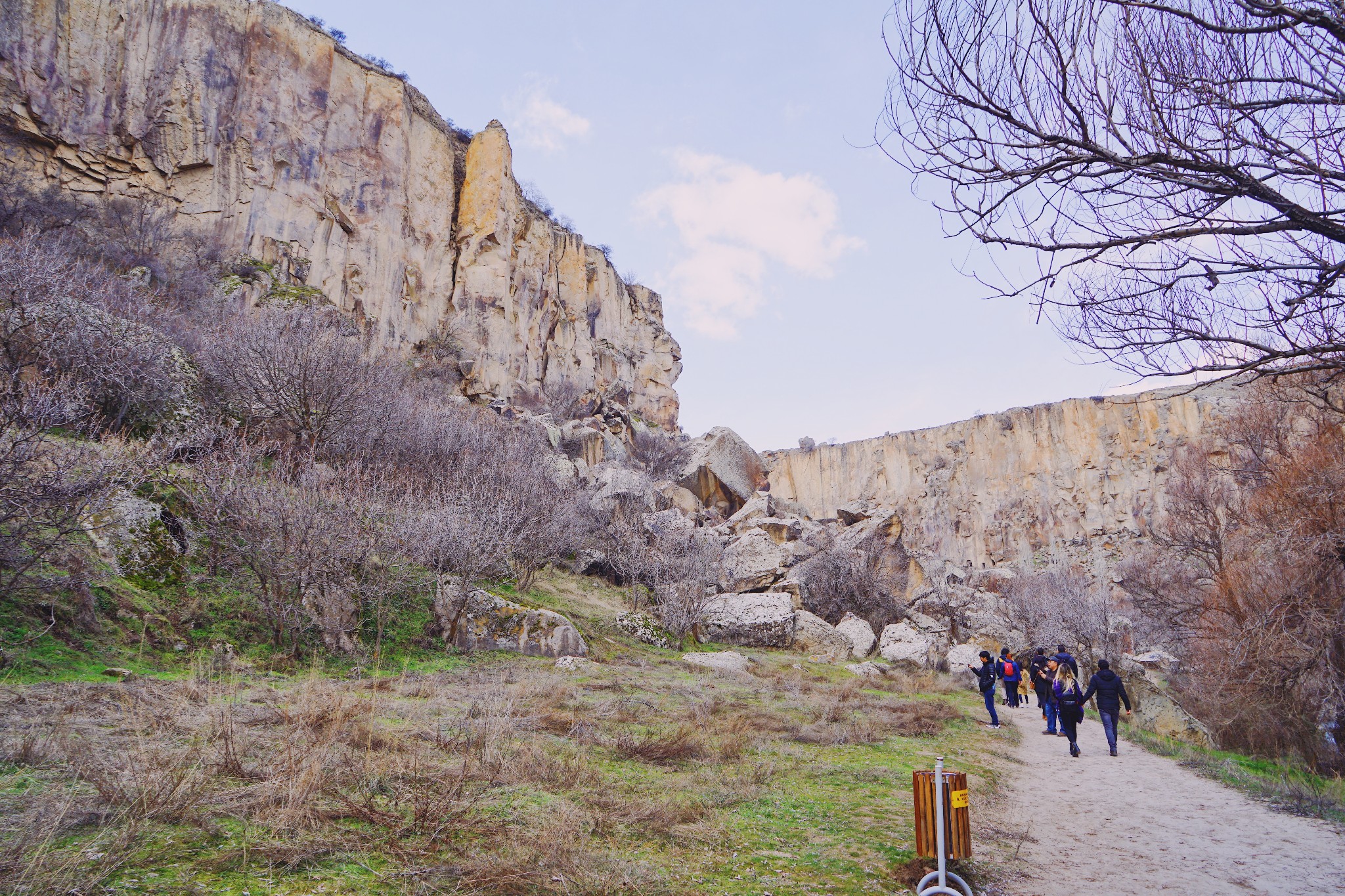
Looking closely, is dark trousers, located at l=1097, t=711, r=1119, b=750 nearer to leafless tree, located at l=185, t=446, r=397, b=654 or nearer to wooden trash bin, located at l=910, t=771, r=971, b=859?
wooden trash bin, located at l=910, t=771, r=971, b=859

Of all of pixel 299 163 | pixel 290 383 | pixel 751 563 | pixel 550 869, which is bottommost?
pixel 550 869

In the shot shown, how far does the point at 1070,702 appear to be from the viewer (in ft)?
34.4

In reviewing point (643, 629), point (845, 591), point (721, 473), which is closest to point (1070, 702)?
point (643, 629)

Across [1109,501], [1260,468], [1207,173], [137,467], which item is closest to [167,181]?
[137,467]

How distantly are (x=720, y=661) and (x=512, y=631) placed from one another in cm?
466

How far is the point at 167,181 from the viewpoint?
28.0 meters

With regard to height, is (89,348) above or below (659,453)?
below

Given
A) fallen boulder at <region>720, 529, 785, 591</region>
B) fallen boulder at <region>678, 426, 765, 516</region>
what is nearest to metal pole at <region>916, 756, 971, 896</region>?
fallen boulder at <region>720, 529, 785, 591</region>

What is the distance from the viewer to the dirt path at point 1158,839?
4.66m

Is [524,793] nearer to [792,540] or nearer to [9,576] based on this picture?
[9,576]

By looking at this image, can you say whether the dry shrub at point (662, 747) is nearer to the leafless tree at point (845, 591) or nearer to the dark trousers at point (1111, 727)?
the dark trousers at point (1111, 727)

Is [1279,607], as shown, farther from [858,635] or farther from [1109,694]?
[858,635]

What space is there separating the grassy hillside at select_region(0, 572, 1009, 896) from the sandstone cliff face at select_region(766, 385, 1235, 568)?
4200cm

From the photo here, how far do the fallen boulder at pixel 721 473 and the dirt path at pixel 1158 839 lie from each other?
24776 mm
